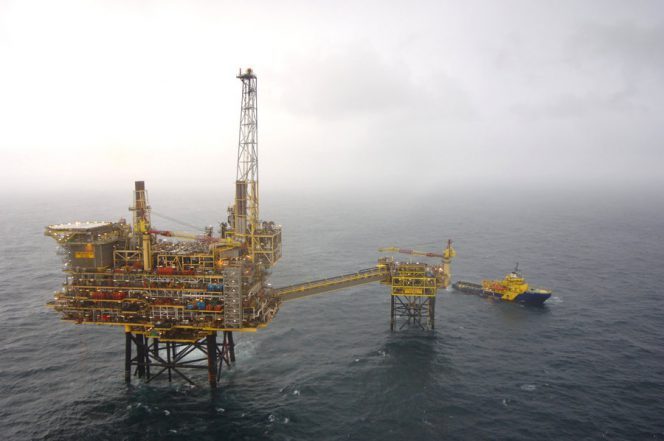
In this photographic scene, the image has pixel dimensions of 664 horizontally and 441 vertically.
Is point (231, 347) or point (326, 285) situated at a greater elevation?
point (326, 285)

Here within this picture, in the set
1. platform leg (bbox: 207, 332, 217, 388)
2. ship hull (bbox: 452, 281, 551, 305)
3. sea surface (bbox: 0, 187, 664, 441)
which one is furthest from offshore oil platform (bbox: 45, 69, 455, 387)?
ship hull (bbox: 452, 281, 551, 305)

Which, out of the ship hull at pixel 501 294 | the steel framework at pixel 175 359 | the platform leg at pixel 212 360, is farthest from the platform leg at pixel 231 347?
the ship hull at pixel 501 294

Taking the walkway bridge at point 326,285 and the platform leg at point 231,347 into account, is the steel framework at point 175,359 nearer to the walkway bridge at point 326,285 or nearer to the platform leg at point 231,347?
the platform leg at point 231,347

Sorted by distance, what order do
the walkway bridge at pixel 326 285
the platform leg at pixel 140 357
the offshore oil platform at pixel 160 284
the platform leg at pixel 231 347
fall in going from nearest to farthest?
the offshore oil platform at pixel 160 284
the platform leg at pixel 140 357
the platform leg at pixel 231 347
the walkway bridge at pixel 326 285

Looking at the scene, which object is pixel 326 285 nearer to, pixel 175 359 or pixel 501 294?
pixel 175 359

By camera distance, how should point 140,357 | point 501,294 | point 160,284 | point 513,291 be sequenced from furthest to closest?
point 501,294 < point 513,291 < point 140,357 < point 160,284

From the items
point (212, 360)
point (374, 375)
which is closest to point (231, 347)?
point (212, 360)

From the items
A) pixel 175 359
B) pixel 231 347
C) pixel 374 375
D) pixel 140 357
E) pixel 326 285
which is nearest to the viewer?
pixel 140 357
